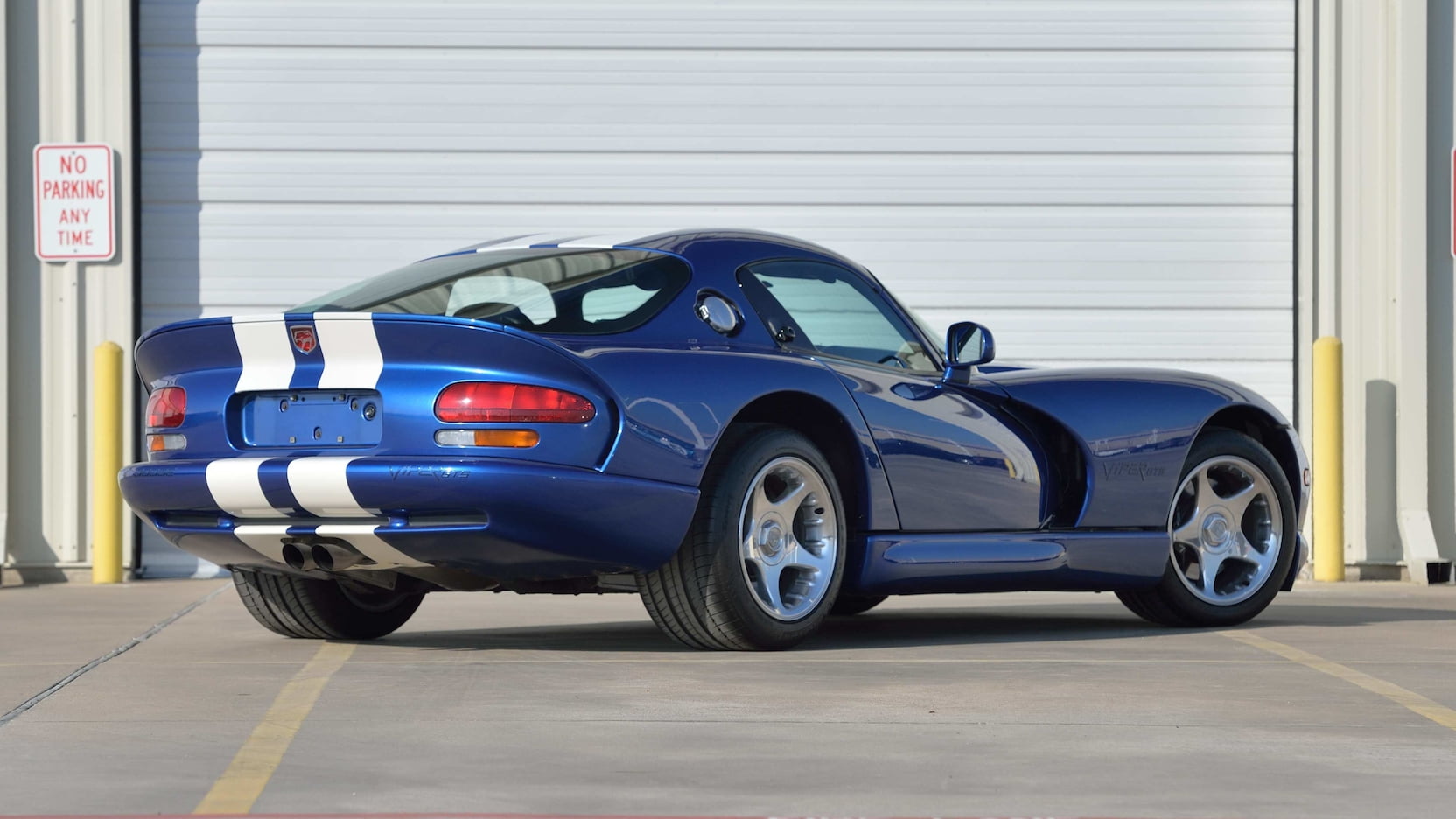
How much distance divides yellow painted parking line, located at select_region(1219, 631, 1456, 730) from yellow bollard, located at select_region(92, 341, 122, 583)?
614cm

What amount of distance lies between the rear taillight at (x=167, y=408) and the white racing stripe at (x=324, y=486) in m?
0.57

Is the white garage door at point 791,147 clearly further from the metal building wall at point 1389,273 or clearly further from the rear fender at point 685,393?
the rear fender at point 685,393

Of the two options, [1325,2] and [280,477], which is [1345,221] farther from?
[280,477]

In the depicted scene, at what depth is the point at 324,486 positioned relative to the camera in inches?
213

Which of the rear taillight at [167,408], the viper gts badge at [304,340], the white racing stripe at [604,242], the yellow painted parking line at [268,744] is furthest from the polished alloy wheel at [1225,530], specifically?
the rear taillight at [167,408]

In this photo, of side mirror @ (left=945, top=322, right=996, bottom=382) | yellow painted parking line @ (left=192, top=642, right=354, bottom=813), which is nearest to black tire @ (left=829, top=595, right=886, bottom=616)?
side mirror @ (left=945, top=322, right=996, bottom=382)

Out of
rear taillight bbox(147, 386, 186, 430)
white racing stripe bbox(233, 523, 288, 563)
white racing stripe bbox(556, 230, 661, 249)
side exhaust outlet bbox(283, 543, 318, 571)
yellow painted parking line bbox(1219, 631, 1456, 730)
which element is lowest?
yellow painted parking line bbox(1219, 631, 1456, 730)

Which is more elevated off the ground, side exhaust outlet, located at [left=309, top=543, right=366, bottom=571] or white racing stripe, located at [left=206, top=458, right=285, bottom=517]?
white racing stripe, located at [left=206, top=458, right=285, bottom=517]

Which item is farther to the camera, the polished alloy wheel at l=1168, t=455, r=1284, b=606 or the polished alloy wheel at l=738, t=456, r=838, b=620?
the polished alloy wheel at l=1168, t=455, r=1284, b=606

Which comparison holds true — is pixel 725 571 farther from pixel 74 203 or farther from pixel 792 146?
pixel 74 203

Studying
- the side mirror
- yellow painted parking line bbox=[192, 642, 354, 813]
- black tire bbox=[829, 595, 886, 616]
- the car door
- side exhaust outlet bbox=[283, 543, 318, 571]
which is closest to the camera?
yellow painted parking line bbox=[192, 642, 354, 813]

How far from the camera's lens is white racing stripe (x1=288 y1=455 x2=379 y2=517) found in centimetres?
539

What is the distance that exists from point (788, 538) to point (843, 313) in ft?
2.71

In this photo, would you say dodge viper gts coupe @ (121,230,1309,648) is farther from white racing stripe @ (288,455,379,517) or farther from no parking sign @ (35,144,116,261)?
no parking sign @ (35,144,116,261)
